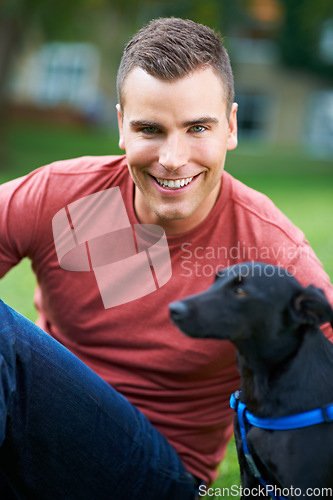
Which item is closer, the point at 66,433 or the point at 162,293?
the point at 66,433

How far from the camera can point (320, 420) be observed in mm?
2168

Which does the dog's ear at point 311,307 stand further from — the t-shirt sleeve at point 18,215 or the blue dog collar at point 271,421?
the t-shirt sleeve at point 18,215

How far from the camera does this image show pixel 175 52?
2539mm

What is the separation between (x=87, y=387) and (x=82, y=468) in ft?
1.03

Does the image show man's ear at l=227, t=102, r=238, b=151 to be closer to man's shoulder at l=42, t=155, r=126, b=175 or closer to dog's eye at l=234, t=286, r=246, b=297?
man's shoulder at l=42, t=155, r=126, b=175

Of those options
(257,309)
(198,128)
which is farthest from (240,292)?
(198,128)

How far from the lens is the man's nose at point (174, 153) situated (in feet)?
8.25

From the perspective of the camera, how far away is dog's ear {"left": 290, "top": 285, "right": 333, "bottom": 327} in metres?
2.14

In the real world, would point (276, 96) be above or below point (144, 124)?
below

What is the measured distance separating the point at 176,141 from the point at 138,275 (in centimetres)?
58

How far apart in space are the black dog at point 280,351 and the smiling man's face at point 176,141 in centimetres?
50

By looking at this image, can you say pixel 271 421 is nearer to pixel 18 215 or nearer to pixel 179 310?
pixel 179 310

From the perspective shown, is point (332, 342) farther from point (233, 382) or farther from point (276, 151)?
point (276, 151)

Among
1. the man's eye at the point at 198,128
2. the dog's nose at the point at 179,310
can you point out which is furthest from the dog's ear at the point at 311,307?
the man's eye at the point at 198,128
